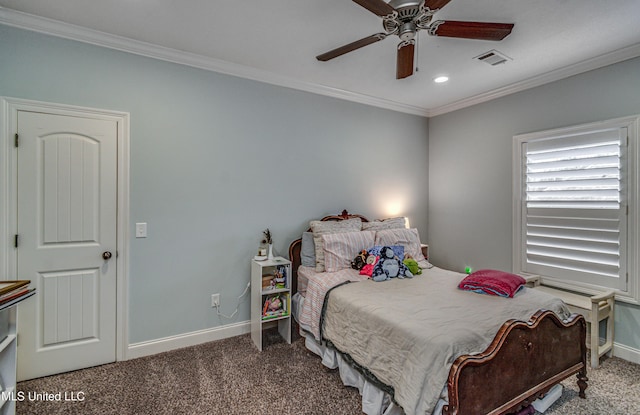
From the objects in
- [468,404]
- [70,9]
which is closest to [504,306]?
[468,404]

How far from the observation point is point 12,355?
5.59ft

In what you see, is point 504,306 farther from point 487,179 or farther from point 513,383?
point 487,179

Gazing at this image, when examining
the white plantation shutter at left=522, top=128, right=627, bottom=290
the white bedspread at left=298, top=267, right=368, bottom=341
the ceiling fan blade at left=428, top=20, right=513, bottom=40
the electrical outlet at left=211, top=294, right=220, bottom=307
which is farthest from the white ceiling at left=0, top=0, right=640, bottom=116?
the electrical outlet at left=211, top=294, right=220, bottom=307

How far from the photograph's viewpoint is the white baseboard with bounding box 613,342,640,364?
259 cm

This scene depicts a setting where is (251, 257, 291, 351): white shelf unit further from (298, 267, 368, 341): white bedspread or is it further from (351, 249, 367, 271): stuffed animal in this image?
(351, 249, 367, 271): stuffed animal

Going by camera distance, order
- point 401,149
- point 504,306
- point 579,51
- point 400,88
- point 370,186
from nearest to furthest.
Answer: point 504,306 < point 579,51 < point 400,88 < point 370,186 < point 401,149

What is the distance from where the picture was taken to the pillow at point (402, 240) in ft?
10.7

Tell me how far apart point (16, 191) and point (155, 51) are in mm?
1536

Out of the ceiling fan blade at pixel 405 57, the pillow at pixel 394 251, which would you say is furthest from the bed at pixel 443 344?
the ceiling fan blade at pixel 405 57

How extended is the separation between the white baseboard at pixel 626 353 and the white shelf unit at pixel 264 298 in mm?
2958

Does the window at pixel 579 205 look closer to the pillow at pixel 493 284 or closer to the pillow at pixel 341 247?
the pillow at pixel 493 284

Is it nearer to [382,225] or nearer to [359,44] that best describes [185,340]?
[382,225]

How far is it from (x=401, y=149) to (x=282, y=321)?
275cm

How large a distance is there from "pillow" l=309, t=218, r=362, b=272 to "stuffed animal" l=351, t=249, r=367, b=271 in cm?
32
